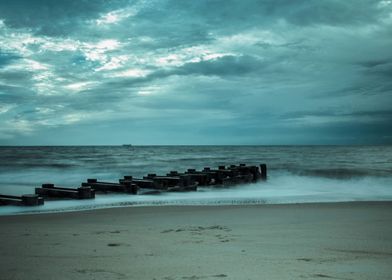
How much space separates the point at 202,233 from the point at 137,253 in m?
1.50

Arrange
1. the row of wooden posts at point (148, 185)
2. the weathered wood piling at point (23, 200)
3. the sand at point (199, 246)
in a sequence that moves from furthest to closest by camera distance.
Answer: the row of wooden posts at point (148, 185), the weathered wood piling at point (23, 200), the sand at point (199, 246)

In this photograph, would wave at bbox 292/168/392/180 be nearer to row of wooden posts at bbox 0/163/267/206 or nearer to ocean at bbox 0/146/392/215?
ocean at bbox 0/146/392/215

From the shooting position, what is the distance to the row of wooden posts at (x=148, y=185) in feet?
31.6

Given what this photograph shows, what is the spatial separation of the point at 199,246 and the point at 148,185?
9135 millimetres

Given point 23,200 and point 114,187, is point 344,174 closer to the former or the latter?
point 114,187

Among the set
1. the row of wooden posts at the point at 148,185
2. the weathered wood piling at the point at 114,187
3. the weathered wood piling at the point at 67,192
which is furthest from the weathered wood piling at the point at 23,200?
the weathered wood piling at the point at 114,187

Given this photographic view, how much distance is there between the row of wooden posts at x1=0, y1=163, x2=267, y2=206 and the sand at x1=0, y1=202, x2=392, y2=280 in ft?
7.07

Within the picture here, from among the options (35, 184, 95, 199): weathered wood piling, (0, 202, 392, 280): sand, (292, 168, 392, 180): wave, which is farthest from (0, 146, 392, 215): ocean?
(0, 202, 392, 280): sand

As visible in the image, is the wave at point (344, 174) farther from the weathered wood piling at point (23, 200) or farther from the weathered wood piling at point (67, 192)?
the weathered wood piling at point (23, 200)

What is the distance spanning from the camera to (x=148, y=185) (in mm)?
13945

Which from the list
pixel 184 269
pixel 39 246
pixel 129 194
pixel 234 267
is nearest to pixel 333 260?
pixel 234 267

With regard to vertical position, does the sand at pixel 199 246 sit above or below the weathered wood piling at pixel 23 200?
below

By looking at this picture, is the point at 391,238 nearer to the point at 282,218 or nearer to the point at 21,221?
the point at 282,218

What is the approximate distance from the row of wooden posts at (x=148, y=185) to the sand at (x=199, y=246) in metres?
2.15
